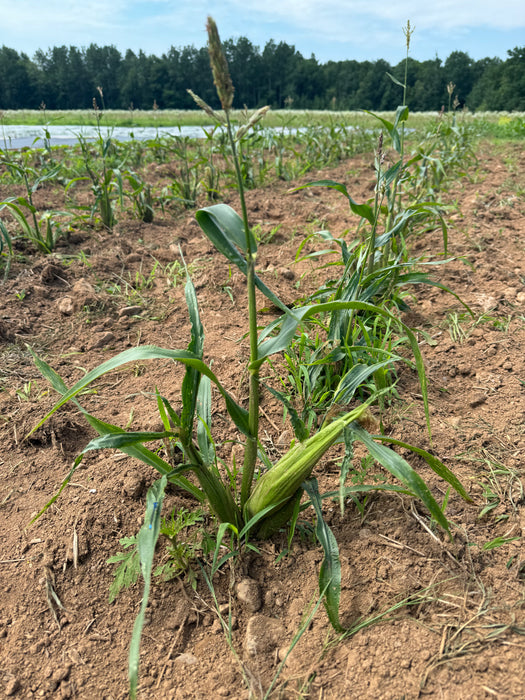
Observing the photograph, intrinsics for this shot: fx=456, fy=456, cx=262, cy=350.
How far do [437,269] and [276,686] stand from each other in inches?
83.6

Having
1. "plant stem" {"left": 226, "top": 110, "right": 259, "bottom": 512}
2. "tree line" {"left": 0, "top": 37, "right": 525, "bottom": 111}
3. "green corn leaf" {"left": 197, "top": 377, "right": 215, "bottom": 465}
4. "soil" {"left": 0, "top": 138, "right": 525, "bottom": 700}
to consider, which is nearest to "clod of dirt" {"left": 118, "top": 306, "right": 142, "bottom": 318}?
"soil" {"left": 0, "top": 138, "right": 525, "bottom": 700}

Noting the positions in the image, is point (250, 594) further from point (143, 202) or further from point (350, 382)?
point (143, 202)

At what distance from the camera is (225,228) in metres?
0.80

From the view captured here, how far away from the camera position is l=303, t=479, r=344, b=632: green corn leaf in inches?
34.2

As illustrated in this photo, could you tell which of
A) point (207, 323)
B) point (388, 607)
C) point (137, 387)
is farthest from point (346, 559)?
point (207, 323)

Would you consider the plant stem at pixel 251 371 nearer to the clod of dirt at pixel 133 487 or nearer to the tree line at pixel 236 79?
the clod of dirt at pixel 133 487

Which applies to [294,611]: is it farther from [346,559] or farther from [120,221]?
[120,221]

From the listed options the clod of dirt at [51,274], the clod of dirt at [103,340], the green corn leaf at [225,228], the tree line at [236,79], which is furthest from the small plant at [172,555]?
the tree line at [236,79]

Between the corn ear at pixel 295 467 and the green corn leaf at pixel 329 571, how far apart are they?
5cm

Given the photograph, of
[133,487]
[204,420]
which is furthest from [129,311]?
[204,420]

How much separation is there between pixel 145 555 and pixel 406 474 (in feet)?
1.51

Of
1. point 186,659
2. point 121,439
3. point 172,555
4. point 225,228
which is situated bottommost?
point 186,659

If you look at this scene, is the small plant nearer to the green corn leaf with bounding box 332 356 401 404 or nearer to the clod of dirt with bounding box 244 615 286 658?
the clod of dirt with bounding box 244 615 286 658

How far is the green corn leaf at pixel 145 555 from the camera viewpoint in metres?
0.63
